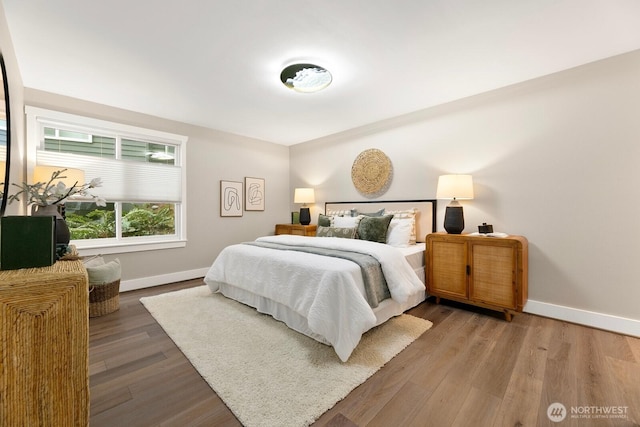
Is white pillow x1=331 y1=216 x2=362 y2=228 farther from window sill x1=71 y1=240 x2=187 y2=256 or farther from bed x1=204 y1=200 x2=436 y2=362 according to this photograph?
window sill x1=71 y1=240 x2=187 y2=256

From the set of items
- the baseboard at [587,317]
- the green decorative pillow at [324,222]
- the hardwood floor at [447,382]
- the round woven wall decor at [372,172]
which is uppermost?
the round woven wall decor at [372,172]

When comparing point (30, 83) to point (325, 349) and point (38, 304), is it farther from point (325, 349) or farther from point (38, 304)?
point (325, 349)

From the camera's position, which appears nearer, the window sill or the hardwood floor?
the hardwood floor

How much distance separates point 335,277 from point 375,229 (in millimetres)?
1485

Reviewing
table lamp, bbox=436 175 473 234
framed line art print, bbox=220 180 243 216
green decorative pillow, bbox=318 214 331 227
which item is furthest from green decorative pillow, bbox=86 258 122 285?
table lamp, bbox=436 175 473 234

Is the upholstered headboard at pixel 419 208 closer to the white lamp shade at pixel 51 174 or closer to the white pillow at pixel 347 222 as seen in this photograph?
the white pillow at pixel 347 222

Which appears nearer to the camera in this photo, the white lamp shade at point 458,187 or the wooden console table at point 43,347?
the wooden console table at point 43,347

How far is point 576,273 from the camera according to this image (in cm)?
261

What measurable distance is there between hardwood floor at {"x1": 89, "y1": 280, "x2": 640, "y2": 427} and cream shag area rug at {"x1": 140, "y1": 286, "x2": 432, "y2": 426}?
0.24 ft

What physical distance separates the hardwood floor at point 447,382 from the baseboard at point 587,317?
0.29ft

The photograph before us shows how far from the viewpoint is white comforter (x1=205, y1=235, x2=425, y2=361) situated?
199cm

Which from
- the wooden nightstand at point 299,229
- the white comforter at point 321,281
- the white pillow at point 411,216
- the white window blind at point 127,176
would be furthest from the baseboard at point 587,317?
the white window blind at point 127,176

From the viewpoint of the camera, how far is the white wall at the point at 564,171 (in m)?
2.39

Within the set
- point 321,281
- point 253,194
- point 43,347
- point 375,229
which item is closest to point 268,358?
point 321,281
